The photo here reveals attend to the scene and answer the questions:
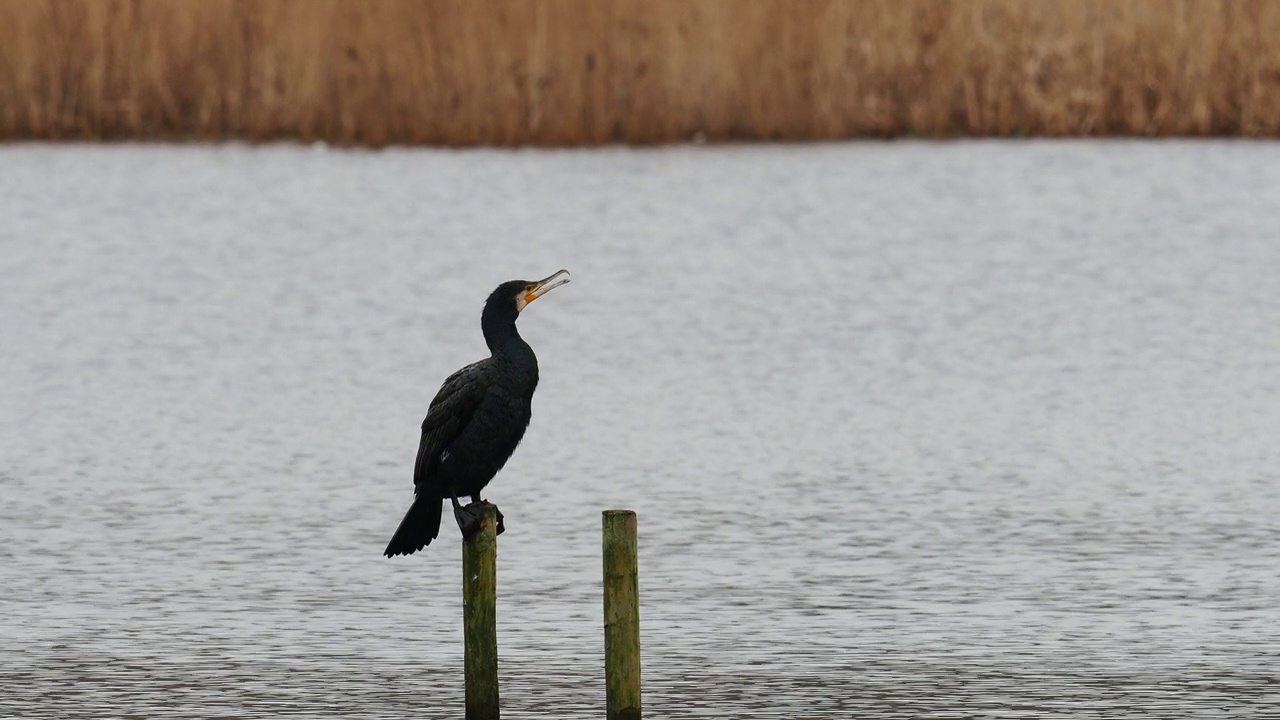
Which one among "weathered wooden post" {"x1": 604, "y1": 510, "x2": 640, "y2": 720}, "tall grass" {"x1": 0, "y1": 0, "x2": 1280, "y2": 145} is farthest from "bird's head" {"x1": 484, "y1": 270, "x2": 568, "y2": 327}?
"tall grass" {"x1": 0, "y1": 0, "x2": 1280, "y2": 145}

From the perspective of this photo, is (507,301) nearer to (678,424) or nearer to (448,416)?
(448,416)

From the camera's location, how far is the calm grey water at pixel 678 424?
778 centimetres

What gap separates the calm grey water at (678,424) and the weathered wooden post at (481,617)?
40 cm

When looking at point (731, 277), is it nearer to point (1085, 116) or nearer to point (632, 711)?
point (1085, 116)

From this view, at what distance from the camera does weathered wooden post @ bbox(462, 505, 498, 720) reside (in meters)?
6.54

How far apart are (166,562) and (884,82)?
1234 centimetres

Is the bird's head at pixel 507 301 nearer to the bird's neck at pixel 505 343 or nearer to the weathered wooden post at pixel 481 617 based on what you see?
Result: the bird's neck at pixel 505 343

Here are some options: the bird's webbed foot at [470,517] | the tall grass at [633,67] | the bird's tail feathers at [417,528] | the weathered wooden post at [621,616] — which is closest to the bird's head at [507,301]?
the bird's tail feathers at [417,528]

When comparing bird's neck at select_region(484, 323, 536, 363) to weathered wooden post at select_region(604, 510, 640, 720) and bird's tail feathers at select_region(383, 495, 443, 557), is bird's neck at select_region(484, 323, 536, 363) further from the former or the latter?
weathered wooden post at select_region(604, 510, 640, 720)

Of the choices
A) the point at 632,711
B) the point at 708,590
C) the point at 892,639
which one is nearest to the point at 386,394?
the point at 708,590

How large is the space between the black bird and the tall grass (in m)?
13.2

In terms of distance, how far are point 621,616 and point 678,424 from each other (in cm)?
626

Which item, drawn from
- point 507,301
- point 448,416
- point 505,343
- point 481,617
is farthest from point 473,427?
point 481,617

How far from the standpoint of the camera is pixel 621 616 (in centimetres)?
637
